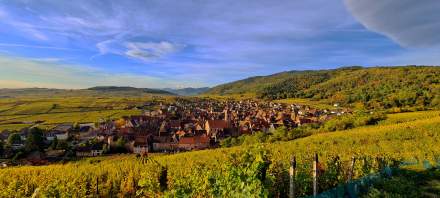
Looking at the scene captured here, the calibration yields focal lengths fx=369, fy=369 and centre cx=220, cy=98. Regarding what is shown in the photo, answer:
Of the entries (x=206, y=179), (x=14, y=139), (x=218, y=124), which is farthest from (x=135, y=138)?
(x=206, y=179)

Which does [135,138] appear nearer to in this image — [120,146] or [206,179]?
[120,146]

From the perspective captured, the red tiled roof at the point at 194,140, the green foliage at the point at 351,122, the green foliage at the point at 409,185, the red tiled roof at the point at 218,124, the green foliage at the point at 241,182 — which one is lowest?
the red tiled roof at the point at 194,140

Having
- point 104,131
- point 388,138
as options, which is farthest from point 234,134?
point 388,138

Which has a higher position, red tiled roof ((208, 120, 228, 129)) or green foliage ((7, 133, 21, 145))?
red tiled roof ((208, 120, 228, 129))

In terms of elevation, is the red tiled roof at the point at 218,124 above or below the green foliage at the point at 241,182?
below

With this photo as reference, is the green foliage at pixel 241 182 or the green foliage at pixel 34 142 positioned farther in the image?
the green foliage at pixel 34 142

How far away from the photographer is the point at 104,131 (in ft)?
300

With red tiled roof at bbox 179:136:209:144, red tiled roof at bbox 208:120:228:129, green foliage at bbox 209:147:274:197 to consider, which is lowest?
red tiled roof at bbox 179:136:209:144

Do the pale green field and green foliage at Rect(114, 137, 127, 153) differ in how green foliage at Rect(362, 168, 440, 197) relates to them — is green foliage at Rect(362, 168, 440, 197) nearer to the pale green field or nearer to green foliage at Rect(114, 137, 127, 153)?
green foliage at Rect(114, 137, 127, 153)

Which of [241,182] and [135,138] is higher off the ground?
[241,182]

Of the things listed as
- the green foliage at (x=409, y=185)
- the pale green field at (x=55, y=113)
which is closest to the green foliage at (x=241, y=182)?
the green foliage at (x=409, y=185)

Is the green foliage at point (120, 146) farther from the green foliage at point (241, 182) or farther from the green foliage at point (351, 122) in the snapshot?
the green foliage at point (241, 182)

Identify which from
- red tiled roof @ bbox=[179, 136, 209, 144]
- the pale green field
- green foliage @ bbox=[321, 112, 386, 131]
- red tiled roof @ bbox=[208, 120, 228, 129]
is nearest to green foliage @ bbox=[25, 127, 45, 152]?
red tiled roof @ bbox=[179, 136, 209, 144]

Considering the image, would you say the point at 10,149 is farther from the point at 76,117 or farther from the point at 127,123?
the point at 76,117
